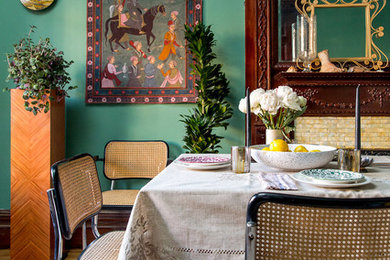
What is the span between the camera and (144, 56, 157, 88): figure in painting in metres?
2.96

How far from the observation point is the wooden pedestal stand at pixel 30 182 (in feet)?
7.92

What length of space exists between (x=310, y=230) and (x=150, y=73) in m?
2.55

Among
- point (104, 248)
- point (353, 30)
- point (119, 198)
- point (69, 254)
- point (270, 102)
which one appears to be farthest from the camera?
point (353, 30)

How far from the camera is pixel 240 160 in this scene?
1234 mm

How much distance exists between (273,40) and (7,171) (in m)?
3.01

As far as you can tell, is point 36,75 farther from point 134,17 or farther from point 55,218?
point 55,218

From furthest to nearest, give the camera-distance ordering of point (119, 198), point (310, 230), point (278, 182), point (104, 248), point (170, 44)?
point (170, 44), point (119, 198), point (104, 248), point (278, 182), point (310, 230)

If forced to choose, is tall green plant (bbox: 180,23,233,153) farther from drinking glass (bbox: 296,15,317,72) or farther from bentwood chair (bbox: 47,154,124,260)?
bentwood chair (bbox: 47,154,124,260)

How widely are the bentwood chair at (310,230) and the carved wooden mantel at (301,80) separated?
219cm

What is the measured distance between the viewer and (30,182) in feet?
7.95

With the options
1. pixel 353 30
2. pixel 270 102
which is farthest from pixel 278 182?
pixel 353 30

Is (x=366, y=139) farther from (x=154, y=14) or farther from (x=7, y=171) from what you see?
(x=7, y=171)

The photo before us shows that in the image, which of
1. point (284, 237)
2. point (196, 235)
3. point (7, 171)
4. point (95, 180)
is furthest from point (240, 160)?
point (7, 171)

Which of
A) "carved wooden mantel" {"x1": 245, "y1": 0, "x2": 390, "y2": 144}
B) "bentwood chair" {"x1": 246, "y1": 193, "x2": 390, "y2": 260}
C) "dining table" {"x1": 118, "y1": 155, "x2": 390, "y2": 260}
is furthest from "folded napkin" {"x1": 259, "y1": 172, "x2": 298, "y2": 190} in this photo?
A: "carved wooden mantel" {"x1": 245, "y1": 0, "x2": 390, "y2": 144}
